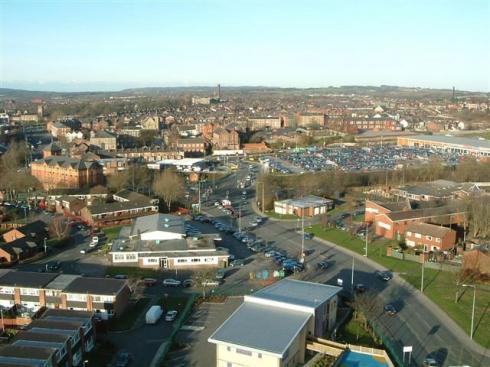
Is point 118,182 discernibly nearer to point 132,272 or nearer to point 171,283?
point 132,272

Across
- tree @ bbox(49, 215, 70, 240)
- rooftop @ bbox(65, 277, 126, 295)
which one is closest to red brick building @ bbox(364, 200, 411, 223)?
rooftop @ bbox(65, 277, 126, 295)

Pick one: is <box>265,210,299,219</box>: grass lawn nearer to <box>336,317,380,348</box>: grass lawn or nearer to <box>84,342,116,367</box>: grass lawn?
<box>336,317,380,348</box>: grass lawn

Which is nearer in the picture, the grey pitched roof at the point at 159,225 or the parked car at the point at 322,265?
the parked car at the point at 322,265

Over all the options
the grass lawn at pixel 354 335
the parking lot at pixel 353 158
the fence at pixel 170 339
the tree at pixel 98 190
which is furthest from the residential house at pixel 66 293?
the parking lot at pixel 353 158

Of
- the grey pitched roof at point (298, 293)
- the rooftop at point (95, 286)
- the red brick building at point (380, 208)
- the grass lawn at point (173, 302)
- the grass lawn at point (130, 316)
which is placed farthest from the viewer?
the red brick building at point (380, 208)

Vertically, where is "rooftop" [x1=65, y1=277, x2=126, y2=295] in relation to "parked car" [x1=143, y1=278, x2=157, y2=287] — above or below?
above

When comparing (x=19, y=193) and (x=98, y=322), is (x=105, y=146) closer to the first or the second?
(x=19, y=193)

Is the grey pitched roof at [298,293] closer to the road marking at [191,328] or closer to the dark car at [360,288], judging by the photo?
the road marking at [191,328]
